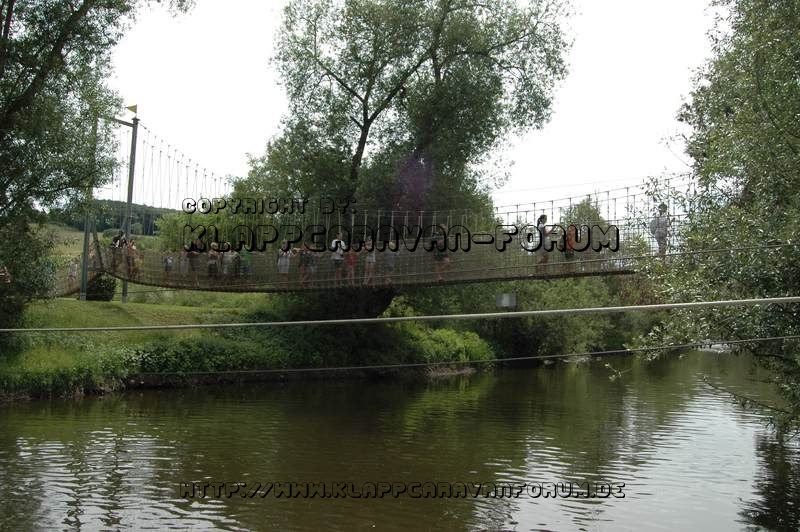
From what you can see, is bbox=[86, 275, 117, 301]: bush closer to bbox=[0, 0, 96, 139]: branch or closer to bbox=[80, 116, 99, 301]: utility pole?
bbox=[80, 116, 99, 301]: utility pole

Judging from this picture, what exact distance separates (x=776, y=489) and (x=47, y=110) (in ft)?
39.0

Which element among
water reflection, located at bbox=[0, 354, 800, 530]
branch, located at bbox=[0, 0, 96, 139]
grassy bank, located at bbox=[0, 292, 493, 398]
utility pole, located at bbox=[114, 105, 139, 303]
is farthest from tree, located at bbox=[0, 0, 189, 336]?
utility pole, located at bbox=[114, 105, 139, 303]

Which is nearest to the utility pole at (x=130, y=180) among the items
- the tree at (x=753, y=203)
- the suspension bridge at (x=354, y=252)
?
the suspension bridge at (x=354, y=252)

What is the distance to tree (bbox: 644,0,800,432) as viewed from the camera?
26.1 ft

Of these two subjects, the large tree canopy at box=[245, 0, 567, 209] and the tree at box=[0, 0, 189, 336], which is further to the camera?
the large tree canopy at box=[245, 0, 567, 209]

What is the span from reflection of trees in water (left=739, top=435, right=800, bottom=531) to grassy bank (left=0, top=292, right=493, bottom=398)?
23.4ft

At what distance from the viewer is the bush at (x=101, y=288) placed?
825 inches

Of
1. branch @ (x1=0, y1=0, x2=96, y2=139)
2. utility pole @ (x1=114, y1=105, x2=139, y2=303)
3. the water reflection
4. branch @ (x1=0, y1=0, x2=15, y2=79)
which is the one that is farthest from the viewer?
utility pole @ (x1=114, y1=105, x2=139, y2=303)

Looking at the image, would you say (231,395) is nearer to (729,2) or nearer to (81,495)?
(81,495)

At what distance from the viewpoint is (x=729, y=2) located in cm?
947

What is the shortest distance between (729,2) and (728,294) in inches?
141

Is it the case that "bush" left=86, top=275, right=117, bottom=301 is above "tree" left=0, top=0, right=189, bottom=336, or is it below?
below

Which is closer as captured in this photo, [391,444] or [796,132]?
[796,132]

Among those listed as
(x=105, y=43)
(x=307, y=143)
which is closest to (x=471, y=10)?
(x=307, y=143)
